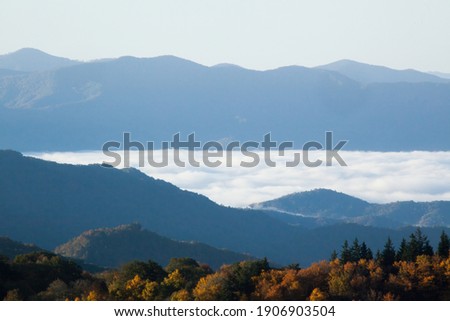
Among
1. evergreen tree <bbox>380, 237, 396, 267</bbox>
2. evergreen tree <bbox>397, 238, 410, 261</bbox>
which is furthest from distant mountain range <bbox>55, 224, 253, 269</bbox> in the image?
evergreen tree <bbox>380, 237, 396, 267</bbox>

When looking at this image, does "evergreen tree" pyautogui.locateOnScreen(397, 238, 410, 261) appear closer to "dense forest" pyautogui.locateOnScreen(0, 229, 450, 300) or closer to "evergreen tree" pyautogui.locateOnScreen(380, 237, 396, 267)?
"evergreen tree" pyautogui.locateOnScreen(380, 237, 396, 267)

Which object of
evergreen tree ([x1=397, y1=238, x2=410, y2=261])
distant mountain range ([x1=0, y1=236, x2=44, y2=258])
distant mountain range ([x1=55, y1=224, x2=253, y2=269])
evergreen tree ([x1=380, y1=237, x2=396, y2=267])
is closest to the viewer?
evergreen tree ([x1=380, y1=237, x2=396, y2=267])

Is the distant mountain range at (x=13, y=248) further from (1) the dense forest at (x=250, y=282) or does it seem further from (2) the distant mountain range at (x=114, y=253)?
(1) the dense forest at (x=250, y=282)

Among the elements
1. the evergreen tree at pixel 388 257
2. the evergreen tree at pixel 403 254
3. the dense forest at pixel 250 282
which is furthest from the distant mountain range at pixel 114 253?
the dense forest at pixel 250 282

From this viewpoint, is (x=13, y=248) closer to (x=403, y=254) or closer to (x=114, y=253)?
(x=114, y=253)

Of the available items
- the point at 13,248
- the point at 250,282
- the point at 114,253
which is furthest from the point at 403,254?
the point at 114,253
